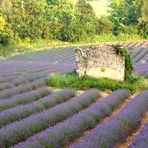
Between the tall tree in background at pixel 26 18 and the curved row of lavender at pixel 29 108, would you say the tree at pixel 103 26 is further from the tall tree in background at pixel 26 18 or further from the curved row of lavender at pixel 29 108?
the curved row of lavender at pixel 29 108

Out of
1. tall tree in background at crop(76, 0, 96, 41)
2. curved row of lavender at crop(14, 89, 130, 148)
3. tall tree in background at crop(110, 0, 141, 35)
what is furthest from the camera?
tall tree in background at crop(110, 0, 141, 35)

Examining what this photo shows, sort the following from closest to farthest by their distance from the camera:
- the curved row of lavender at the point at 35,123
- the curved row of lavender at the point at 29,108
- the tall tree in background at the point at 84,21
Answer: the curved row of lavender at the point at 35,123, the curved row of lavender at the point at 29,108, the tall tree in background at the point at 84,21

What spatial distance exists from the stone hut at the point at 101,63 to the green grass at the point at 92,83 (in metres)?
0.32

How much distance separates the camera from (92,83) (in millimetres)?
16422

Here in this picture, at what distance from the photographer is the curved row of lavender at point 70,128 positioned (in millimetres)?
7291

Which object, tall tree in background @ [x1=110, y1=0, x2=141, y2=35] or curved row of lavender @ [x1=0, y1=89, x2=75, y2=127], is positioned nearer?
curved row of lavender @ [x1=0, y1=89, x2=75, y2=127]

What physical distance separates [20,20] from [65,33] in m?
6.96

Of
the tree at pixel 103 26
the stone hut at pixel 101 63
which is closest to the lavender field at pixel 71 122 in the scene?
the stone hut at pixel 101 63

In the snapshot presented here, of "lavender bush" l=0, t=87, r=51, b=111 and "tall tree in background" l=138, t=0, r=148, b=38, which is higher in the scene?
"lavender bush" l=0, t=87, r=51, b=111

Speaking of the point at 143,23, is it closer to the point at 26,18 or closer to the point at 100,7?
the point at 26,18

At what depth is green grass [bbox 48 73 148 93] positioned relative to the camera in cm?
1585

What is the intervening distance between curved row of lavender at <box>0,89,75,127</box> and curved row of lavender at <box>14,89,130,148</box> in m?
1.16

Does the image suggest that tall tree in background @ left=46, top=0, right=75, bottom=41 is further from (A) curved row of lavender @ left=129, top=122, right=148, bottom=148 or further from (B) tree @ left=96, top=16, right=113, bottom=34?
(A) curved row of lavender @ left=129, top=122, right=148, bottom=148

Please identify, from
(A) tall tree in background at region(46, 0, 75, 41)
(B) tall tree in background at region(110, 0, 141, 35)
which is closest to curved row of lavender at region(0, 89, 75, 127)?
(A) tall tree in background at region(46, 0, 75, 41)
